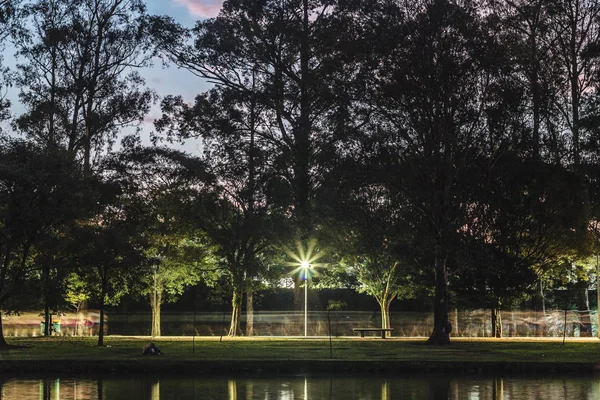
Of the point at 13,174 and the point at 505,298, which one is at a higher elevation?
the point at 13,174

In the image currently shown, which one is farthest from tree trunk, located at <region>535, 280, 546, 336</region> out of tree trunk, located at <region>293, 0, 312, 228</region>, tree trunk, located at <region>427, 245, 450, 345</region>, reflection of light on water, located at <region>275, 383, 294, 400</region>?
reflection of light on water, located at <region>275, 383, 294, 400</region>

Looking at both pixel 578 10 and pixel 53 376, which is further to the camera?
pixel 578 10

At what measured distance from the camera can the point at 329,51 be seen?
49.0 meters

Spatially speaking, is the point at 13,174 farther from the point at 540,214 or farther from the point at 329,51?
the point at 540,214

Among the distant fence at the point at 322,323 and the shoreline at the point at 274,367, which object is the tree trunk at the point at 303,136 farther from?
the shoreline at the point at 274,367

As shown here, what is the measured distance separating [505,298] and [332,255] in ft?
41.0

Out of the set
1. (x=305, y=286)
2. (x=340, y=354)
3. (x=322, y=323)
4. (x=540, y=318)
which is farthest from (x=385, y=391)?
(x=540, y=318)

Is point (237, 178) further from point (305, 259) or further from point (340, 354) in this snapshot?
point (340, 354)

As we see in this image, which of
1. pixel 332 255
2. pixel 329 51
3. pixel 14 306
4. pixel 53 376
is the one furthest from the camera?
pixel 332 255

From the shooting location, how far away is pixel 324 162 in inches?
1823

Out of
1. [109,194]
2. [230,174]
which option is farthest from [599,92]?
[109,194]

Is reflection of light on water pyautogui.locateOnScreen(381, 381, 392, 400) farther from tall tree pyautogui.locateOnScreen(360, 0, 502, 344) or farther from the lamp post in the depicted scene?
the lamp post

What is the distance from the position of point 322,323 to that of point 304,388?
35.0 meters

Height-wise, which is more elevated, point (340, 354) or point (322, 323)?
point (322, 323)
